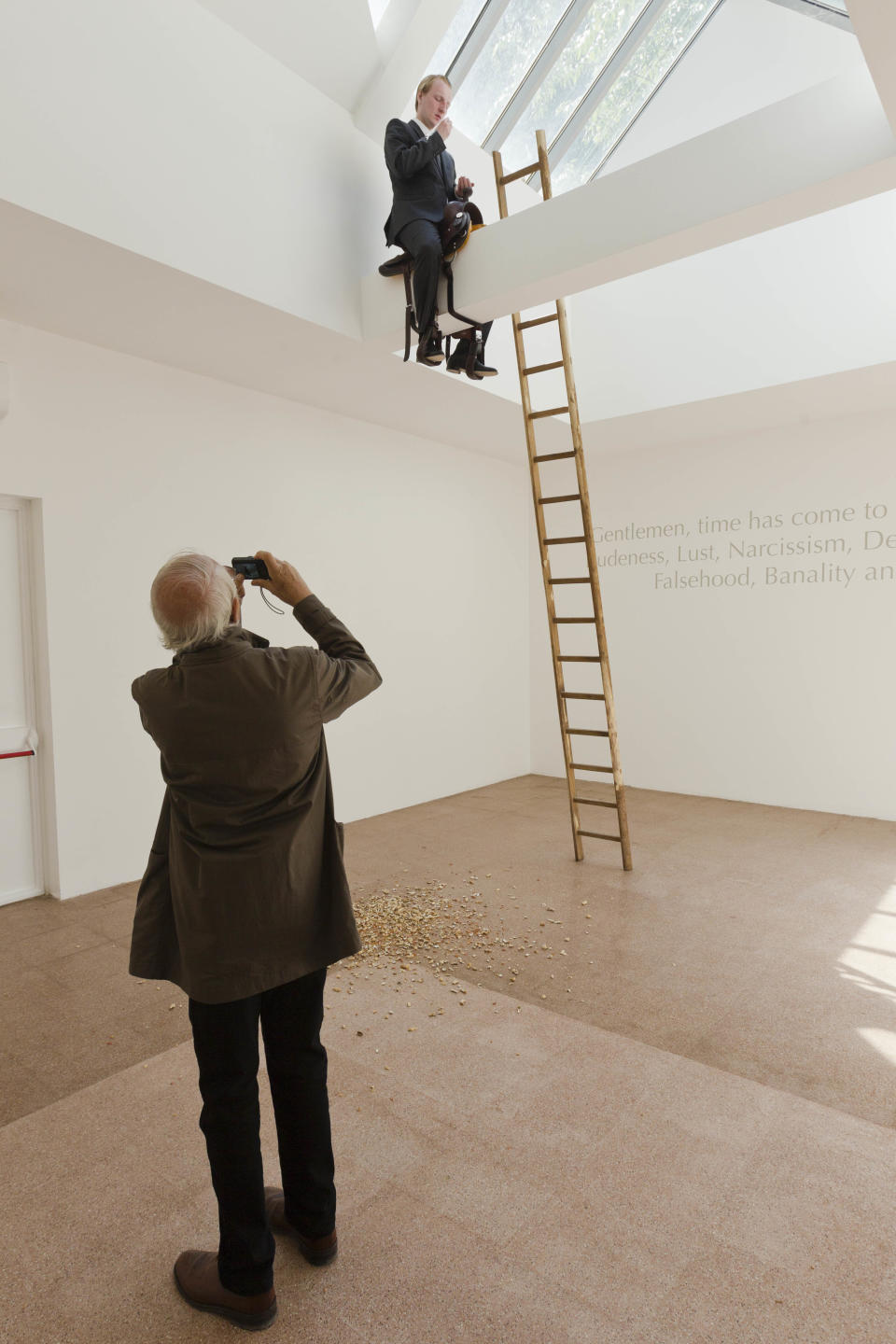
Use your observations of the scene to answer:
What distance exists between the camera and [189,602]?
5.24 feet

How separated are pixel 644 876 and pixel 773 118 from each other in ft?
11.8

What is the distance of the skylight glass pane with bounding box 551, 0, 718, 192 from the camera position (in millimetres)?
5199

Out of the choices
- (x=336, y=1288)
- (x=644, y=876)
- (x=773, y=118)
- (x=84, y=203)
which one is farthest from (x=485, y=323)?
(x=336, y=1288)

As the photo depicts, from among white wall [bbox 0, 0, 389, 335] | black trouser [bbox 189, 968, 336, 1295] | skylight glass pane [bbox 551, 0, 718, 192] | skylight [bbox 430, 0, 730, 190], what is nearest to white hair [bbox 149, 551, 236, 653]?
black trouser [bbox 189, 968, 336, 1295]

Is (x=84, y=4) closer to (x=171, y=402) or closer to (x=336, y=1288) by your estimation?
(x=171, y=402)

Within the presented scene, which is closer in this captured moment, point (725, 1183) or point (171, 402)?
point (725, 1183)

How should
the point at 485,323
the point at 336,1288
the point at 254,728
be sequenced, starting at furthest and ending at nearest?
the point at 485,323 → the point at 336,1288 → the point at 254,728

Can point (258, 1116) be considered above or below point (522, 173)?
below

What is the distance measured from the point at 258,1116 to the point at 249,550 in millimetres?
3943

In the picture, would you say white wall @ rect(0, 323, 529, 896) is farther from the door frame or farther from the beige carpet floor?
the beige carpet floor

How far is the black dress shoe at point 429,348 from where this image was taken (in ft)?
13.0

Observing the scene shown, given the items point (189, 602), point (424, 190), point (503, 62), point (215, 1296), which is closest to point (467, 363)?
point (424, 190)

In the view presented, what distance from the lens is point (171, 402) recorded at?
4.71m

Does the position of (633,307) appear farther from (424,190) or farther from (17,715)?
(17,715)
